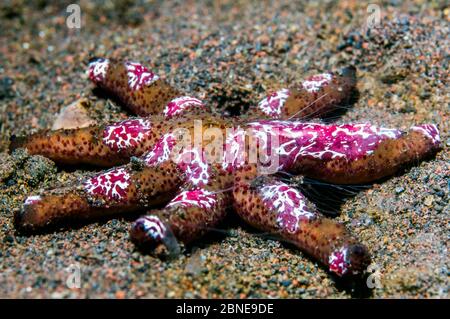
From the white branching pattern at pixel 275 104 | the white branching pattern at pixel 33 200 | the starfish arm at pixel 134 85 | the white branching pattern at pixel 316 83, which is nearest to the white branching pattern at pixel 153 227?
the white branching pattern at pixel 33 200

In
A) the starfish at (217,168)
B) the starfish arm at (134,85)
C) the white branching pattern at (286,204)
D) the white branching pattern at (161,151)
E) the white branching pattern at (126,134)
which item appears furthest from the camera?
the starfish arm at (134,85)

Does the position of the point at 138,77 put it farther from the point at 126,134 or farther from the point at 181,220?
the point at 181,220

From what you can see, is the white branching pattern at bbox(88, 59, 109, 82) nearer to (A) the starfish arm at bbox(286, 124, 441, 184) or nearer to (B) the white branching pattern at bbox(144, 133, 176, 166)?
(B) the white branching pattern at bbox(144, 133, 176, 166)

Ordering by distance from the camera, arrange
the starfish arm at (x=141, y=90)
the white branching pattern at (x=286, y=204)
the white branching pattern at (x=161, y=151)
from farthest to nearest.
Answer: the starfish arm at (x=141, y=90)
the white branching pattern at (x=161, y=151)
the white branching pattern at (x=286, y=204)

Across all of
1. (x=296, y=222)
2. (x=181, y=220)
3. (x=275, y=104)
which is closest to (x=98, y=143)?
(x=181, y=220)

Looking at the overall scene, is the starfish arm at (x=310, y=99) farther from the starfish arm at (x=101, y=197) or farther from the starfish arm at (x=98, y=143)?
the starfish arm at (x=101, y=197)

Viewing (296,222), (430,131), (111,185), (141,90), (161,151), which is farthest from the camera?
(141,90)
